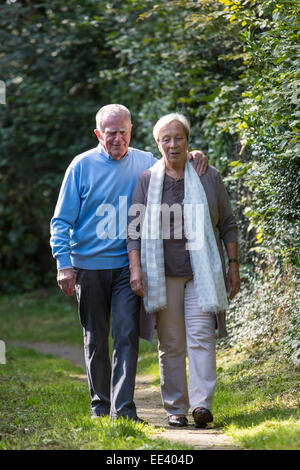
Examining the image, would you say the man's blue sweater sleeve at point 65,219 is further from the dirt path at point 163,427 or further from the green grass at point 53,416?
the dirt path at point 163,427

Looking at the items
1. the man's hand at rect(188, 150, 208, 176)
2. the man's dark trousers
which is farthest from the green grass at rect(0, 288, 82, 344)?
the man's hand at rect(188, 150, 208, 176)

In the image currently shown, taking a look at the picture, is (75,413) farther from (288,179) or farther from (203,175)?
(288,179)

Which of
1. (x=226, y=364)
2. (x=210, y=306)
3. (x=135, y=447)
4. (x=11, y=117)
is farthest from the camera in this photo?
(x=11, y=117)

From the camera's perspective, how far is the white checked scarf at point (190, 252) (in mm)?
4555

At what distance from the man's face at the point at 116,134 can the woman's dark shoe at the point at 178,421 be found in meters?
1.79

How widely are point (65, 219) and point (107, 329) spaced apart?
2.61ft

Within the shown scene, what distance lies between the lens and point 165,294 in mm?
4625

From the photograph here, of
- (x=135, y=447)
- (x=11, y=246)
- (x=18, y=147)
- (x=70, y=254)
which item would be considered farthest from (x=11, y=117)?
(x=135, y=447)

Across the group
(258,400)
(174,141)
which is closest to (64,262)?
(174,141)

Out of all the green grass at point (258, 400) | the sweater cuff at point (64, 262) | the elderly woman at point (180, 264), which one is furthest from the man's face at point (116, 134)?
the green grass at point (258, 400)

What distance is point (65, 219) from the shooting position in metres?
4.66

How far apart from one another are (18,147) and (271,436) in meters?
10.1

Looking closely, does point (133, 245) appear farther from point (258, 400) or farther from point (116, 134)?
point (258, 400)

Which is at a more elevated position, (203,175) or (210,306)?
(203,175)
